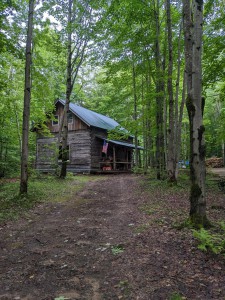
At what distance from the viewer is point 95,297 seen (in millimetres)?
2777

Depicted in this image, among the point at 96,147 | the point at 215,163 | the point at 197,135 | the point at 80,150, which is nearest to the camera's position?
the point at 197,135

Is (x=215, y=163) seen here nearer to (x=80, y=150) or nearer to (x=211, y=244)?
(x=80, y=150)

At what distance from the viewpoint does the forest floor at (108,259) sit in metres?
2.89

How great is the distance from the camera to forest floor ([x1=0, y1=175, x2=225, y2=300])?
289 cm

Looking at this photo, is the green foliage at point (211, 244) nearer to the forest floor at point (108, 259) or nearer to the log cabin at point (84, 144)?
the forest floor at point (108, 259)

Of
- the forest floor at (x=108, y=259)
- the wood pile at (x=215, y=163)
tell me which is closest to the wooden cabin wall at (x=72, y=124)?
the forest floor at (x=108, y=259)

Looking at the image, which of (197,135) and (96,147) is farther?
(96,147)

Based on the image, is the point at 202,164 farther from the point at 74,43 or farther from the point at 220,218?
the point at 74,43

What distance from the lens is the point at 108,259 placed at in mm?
3766

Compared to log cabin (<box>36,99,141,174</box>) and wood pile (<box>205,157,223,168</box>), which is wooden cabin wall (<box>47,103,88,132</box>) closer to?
log cabin (<box>36,99,141,174</box>)

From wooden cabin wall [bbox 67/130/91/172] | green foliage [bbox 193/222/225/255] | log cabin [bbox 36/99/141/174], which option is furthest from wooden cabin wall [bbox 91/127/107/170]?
green foliage [bbox 193/222/225/255]

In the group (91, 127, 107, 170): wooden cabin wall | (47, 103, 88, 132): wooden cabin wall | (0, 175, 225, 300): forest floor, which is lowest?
(0, 175, 225, 300): forest floor

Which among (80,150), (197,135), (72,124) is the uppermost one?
(72,124)

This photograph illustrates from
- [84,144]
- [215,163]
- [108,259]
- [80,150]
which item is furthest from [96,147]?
[108,259]
